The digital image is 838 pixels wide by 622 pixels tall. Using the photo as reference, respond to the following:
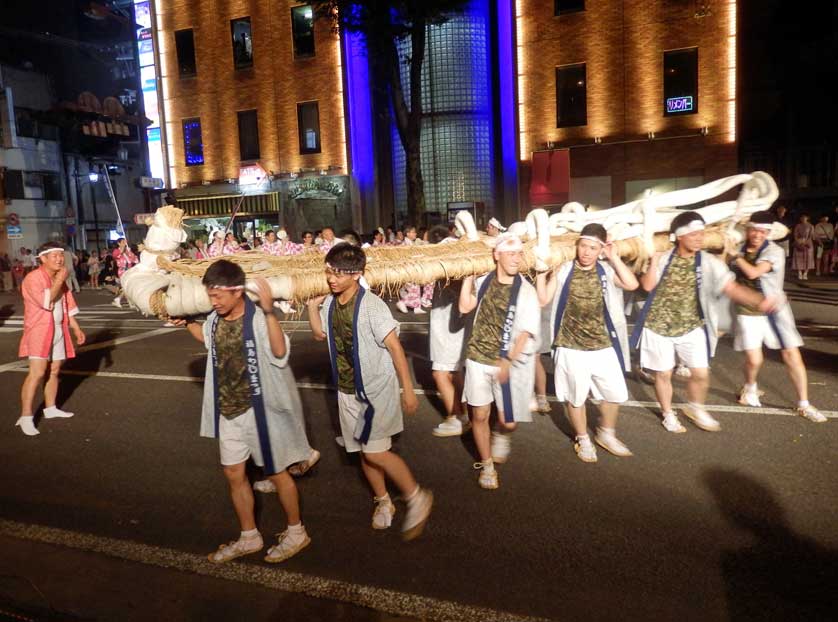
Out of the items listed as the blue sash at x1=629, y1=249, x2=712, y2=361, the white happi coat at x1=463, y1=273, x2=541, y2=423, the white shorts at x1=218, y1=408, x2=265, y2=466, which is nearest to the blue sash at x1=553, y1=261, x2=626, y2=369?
the white happi coat at x1=463, y1=273, x2=541, y2=423

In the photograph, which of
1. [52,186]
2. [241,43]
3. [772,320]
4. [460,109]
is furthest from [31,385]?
Result: [52,186]

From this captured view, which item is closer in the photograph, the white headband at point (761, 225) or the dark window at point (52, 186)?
the white headband at point (761, 225)

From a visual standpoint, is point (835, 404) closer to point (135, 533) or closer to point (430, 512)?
point (430, 512)

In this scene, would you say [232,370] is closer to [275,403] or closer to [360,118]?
[275,403]

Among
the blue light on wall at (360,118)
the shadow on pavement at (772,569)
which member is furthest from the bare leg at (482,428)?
the blue light on wall at (360,118)

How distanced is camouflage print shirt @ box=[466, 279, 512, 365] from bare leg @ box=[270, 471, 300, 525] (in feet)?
5.29

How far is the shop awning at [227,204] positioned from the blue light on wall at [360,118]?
3.89 m

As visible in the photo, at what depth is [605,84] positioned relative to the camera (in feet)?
74.1

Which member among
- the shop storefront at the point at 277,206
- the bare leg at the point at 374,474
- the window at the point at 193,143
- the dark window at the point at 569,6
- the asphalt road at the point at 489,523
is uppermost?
the dark window at the point at 569,6

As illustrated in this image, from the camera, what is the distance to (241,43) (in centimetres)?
2781

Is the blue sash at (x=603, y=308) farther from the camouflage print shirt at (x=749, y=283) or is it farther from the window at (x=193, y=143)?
the window at (x=193, y=143)

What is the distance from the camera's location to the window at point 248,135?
2794cm

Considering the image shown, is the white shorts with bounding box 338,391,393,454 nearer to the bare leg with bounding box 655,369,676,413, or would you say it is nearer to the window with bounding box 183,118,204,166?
the bare leg with bounding box 655,369,676,413

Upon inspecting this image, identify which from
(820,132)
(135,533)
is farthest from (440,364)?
(820,132)
